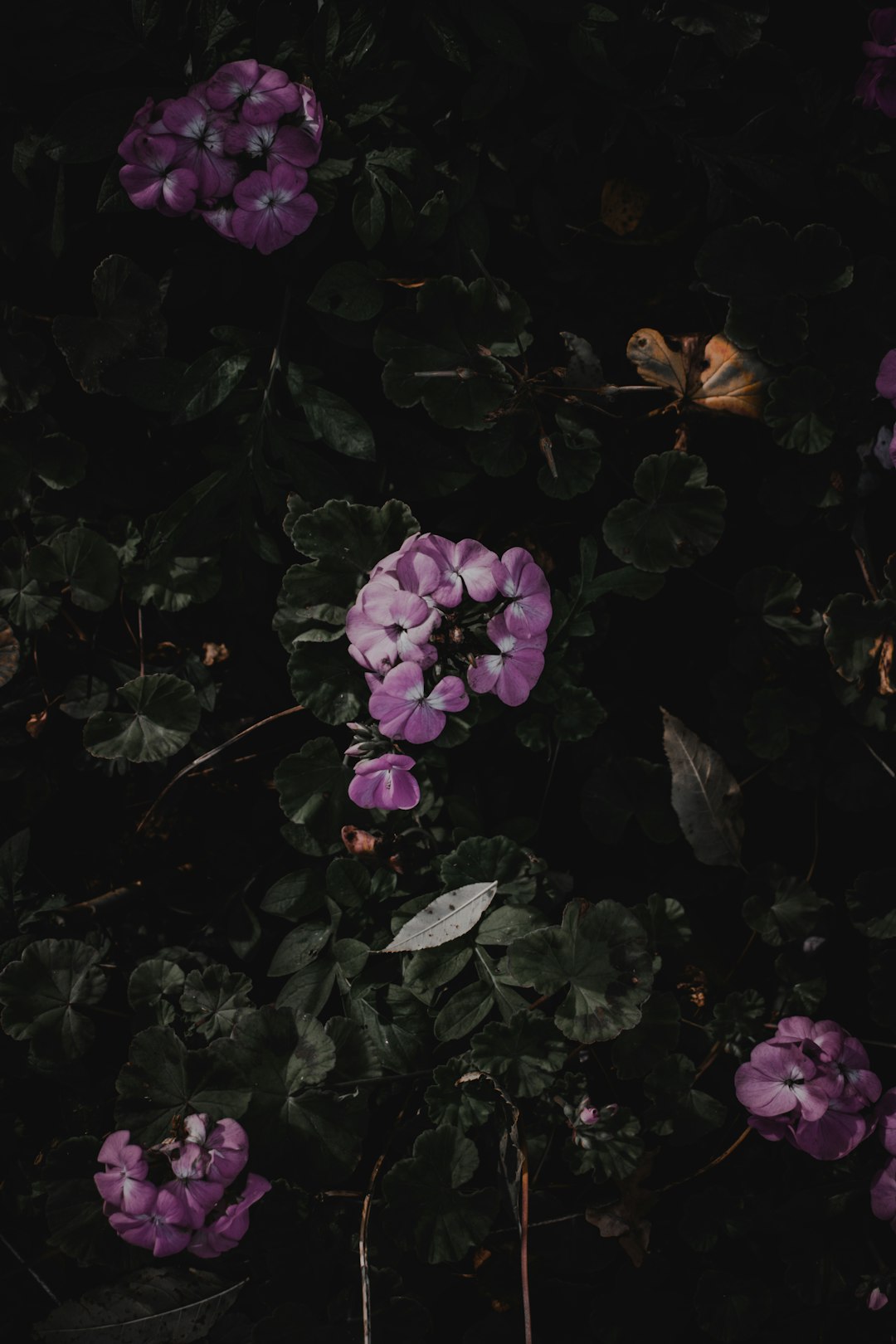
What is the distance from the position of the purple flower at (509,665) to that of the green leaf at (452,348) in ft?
1.65

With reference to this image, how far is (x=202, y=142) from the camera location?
67.7 inches

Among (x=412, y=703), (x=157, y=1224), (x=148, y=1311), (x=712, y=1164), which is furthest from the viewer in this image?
(x=712, y=1164)

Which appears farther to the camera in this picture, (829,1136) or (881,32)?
(881,32)

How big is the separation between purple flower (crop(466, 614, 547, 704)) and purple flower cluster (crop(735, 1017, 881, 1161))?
84 centimetres

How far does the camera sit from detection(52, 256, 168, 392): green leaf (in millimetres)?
1861

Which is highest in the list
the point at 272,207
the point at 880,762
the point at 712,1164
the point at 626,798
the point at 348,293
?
the point at 272,207

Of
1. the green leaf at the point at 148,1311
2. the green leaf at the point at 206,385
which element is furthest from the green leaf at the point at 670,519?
the green leaf at the point at 148,1311

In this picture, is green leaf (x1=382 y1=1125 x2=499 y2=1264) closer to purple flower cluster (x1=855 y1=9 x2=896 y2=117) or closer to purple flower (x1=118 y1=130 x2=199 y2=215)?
purple flower (x1=118 y1=130 x2=199 y2=215)

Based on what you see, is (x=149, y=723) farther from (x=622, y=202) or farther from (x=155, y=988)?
(x=622, y=202)

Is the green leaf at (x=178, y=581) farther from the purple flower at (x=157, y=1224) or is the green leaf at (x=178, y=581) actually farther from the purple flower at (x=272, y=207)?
the purple flower at (x=157, y=1224)

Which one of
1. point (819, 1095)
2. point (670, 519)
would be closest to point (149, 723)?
point (670, 519)

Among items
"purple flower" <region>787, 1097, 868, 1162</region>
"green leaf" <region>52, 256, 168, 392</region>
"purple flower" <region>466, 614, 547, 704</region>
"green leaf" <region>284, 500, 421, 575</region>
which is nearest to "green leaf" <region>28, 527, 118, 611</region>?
"green leaf" <region>52, 256, 168, 392</region>

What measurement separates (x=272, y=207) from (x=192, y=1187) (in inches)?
67.0

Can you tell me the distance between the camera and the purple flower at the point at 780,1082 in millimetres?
1756
